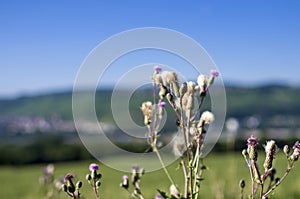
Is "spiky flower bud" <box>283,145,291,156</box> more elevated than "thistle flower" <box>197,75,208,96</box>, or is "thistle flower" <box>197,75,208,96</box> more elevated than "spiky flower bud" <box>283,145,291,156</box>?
"thistle flower" <box>197,75,208,96</box>

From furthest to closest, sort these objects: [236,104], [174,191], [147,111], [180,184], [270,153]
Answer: [236,104] → [180,184] → [174,191] → [147,111] → [270,153]

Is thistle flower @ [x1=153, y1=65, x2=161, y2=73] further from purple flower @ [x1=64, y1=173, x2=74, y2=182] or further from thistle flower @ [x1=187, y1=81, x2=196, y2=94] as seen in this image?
purple flower @ [x1=64, y1=173, x2=74, y2=182]

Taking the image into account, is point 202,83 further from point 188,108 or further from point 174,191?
point 174,191

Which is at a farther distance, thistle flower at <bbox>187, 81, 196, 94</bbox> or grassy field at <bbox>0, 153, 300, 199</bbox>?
grassy field at <bbox>0, 153, 300, 199</bbox>

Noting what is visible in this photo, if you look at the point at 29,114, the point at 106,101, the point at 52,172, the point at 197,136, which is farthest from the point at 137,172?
the point at 29,114

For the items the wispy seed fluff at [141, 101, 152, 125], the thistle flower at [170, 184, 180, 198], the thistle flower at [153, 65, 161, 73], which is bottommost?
the thistle flower at [170, 184, 180, 198]

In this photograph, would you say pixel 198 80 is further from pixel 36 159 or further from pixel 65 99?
pixel 65 99

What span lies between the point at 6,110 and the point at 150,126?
171 metres

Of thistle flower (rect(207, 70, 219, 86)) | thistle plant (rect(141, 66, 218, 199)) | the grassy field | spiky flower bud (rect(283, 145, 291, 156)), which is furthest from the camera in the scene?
the grassy field

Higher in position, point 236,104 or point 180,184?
point 236,104

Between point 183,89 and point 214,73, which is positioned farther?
point 214,73

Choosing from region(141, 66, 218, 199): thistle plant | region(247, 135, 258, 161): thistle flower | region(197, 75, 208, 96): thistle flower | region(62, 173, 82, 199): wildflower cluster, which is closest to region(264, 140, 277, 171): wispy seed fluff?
region(247, 135, 258, 161): thistle flower

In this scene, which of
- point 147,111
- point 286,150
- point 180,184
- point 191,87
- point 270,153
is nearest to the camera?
point 270,153

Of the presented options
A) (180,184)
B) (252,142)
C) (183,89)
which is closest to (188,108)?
(183,89)
